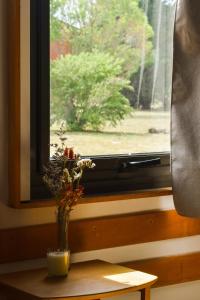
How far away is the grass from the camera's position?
9.07 ft

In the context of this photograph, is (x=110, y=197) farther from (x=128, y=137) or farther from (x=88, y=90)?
(x=88, y=90)

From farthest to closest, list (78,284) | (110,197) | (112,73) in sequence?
1. (112,73)
2. (110,197)
3. (78,284)

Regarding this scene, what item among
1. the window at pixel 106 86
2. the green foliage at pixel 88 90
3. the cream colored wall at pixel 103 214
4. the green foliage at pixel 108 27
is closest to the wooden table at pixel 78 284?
the cream colored wall at pixel 103 214

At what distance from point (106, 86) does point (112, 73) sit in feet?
0.18

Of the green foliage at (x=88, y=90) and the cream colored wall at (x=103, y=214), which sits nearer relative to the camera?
the cream colored wall at (x=103, y=214)

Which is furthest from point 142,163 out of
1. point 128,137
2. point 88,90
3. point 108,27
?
point 108,27

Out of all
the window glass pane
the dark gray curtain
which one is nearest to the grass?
the window glass pane

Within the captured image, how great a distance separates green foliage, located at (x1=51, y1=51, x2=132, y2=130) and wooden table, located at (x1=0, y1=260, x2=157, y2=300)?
1.78ft

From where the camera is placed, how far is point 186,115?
9.20ft

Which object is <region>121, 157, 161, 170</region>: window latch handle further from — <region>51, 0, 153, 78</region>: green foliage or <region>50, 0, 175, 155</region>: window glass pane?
<region>51, 0, 153, 78</region>: green foliage

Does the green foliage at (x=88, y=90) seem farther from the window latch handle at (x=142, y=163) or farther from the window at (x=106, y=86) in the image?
the window latch handle at (x=142, y=163)

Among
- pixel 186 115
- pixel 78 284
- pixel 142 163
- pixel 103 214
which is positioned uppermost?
pixel 186 115

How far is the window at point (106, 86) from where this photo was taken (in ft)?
8.54

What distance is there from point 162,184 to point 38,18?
0.82 m
